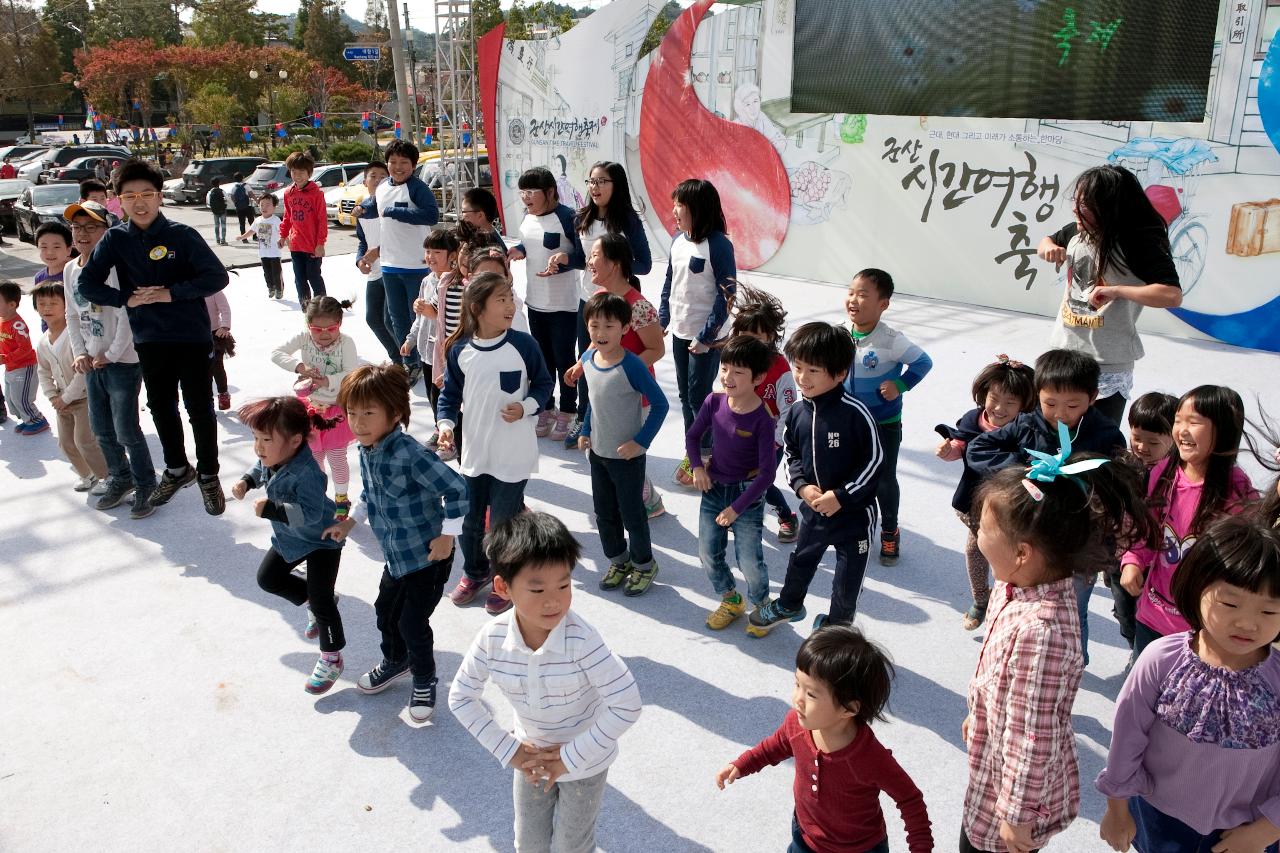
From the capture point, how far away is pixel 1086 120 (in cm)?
873

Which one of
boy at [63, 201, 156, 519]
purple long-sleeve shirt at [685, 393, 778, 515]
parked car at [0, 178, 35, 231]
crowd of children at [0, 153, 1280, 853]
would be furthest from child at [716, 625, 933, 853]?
parked car at [0, 178, 35, 231]

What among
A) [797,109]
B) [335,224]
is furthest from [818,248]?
[335,224]

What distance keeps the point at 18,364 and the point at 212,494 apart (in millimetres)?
2179

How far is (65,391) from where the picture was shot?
17.1 feet

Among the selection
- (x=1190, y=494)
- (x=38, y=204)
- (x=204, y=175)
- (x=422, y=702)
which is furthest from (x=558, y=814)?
(x=204, y=175)

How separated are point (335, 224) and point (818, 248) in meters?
13.5

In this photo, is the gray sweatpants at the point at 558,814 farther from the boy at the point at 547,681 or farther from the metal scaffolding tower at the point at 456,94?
the metal scaffolding tower at the point at 456,94

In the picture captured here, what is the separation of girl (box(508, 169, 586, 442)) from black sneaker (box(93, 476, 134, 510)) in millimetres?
2379

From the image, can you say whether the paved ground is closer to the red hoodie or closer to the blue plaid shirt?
the blue plaid shirt

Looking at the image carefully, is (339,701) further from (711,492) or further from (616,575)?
(711,492)

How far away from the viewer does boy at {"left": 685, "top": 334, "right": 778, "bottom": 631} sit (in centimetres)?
359

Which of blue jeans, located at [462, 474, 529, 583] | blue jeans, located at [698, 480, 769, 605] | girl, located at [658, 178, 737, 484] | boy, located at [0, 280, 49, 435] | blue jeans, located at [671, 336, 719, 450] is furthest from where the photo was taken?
boy, located at [0, 280, 49, 435]

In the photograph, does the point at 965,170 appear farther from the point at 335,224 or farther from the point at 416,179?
the point at 335,224

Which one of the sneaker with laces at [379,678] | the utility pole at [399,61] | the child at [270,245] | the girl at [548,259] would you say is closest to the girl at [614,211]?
the girl at [548,259]
